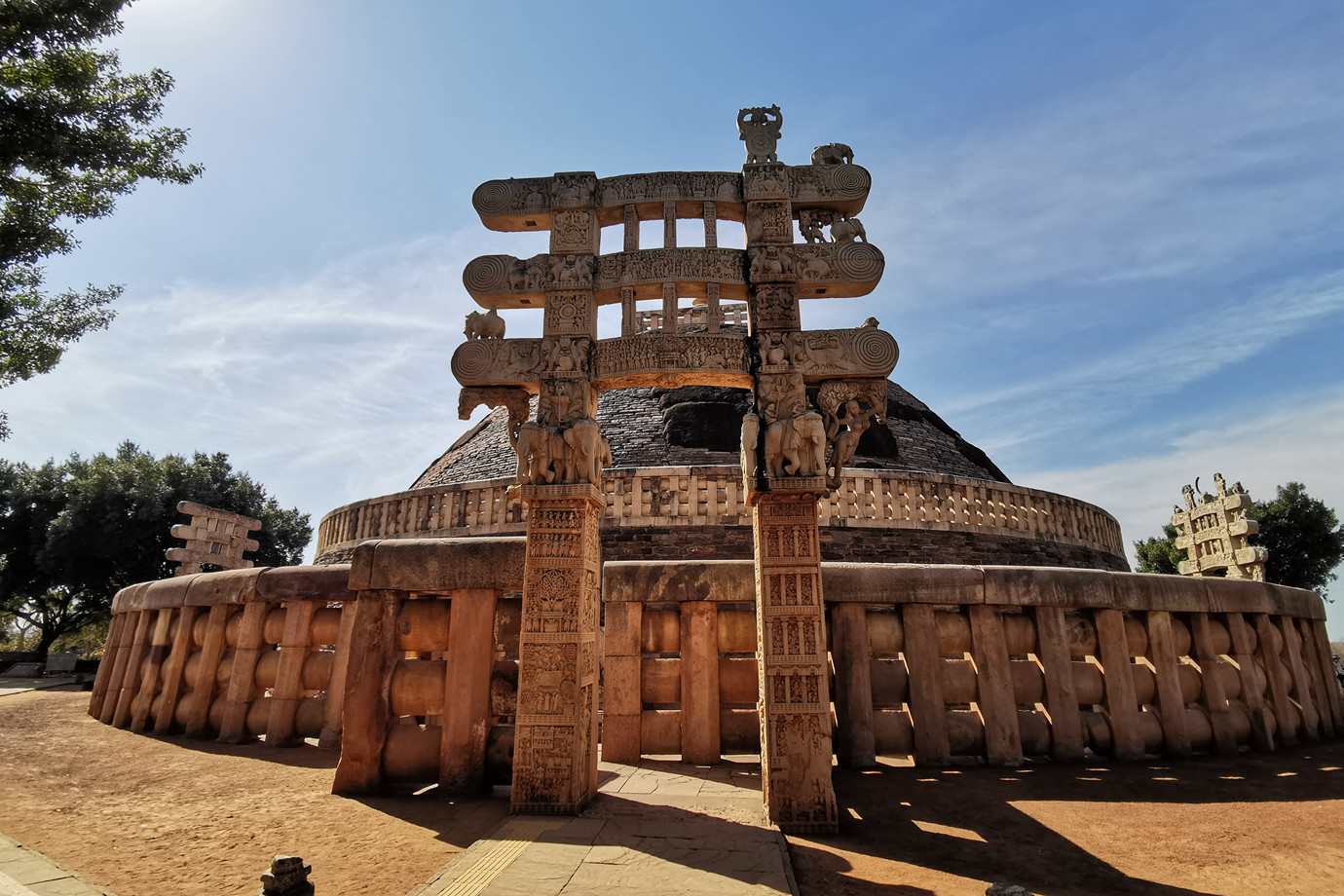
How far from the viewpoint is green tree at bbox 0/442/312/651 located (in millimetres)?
22922

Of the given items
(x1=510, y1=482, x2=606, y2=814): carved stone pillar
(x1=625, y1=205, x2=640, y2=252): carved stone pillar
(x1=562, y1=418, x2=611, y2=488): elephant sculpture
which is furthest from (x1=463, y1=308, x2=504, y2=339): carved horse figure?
(x1=510, y1=482, x2=606, y2=814): carved stone pillar

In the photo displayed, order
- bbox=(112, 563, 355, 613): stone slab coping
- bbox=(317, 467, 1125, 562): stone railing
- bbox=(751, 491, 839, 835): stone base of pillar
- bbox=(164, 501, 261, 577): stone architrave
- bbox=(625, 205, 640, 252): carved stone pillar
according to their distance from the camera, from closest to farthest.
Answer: bbox=(751, 491, 839, 835): stone base of pillar
bbox=(625, 205, 640, 252): carved stone pillar
bbox=(112, 563, 355, 613): stone slab coping
bbox=(317, 467, 1125, 562): stone railing
bbox=(164, 501, 261, 577): stone architrave

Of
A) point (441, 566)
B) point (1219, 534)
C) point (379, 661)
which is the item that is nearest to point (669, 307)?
point (441, 566)

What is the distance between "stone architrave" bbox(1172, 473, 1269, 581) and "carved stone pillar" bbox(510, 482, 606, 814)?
15079mm

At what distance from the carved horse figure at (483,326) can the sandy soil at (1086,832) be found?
4558mm

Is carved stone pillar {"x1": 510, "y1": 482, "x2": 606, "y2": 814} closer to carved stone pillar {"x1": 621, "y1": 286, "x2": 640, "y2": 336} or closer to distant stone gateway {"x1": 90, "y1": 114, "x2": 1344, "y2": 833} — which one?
distant stone gateway {"x1": 90, "y1": 114, "x2": 1344, "y2": 833}

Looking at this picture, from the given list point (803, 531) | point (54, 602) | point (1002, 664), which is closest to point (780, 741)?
point (803, 531)

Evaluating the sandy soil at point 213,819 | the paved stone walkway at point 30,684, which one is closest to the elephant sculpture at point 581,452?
the sandy soil at point 213,819

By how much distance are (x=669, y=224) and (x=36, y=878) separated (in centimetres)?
619

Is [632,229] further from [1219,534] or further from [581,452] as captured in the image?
[1219,534]

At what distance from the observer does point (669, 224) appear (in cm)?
629

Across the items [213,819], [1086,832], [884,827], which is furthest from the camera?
[213,819]

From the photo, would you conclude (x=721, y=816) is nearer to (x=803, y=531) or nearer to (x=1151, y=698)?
(x=803, y=531)

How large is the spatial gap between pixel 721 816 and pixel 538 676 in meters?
1.64
